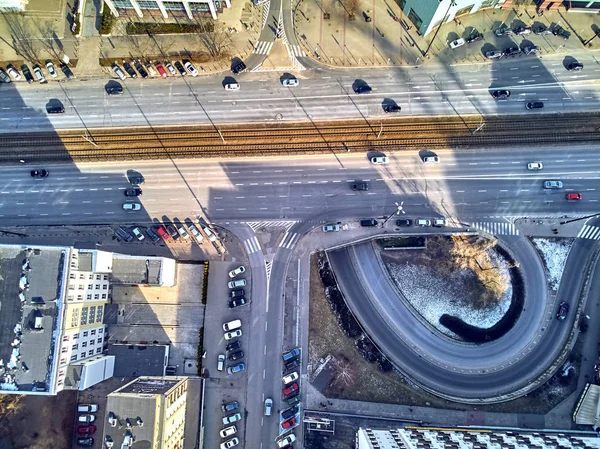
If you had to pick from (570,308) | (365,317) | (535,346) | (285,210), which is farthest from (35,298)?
(570,308)

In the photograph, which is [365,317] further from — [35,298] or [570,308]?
[35,298]

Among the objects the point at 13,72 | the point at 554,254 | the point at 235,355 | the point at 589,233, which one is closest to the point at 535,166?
the point at 589,233

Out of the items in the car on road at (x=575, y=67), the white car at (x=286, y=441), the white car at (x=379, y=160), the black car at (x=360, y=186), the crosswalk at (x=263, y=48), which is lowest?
the white car at (x=286, y=441)

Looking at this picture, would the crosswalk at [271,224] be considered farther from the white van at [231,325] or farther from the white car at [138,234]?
the white car at [138,234]

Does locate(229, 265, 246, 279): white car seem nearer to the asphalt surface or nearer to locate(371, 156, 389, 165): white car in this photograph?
the asphalt surface

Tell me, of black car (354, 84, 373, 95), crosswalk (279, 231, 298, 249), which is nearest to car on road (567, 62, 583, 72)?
black car (354, 84, 373, 95)

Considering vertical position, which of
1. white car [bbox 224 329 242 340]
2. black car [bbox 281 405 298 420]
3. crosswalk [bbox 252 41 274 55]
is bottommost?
black car [bbox 281 405 298 420]

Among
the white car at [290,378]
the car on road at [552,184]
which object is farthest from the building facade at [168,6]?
the car on road at [552,184]
